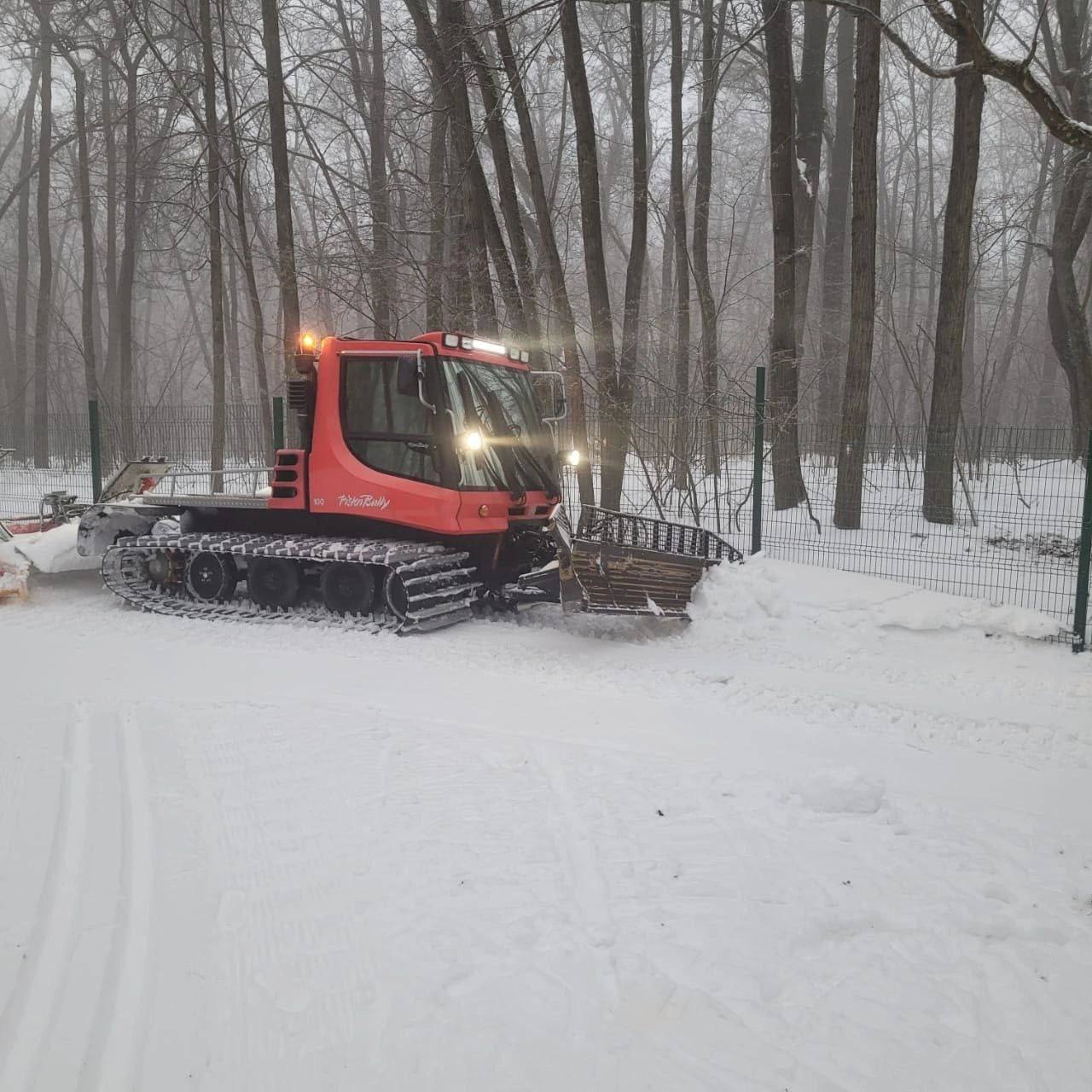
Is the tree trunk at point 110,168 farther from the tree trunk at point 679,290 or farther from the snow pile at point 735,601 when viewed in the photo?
the snow pile at point 735,601

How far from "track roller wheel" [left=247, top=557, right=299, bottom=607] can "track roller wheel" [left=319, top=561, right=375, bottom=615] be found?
352 millimetres

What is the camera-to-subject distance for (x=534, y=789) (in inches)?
152

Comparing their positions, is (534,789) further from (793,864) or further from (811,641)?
(811,641)

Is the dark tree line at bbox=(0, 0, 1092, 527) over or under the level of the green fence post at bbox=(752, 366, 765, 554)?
over

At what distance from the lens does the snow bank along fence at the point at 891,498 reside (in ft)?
25.0

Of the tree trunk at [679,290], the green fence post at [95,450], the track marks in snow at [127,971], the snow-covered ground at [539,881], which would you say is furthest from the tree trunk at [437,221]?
the track marks in snow at [127,971]

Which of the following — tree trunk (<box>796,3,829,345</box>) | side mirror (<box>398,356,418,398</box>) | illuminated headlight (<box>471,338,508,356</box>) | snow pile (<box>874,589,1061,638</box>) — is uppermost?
tree trunk (<box>796,3,829,345</box>)

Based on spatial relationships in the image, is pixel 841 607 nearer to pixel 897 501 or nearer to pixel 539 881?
pixel 897 501

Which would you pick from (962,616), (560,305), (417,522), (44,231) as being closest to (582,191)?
(560,305)

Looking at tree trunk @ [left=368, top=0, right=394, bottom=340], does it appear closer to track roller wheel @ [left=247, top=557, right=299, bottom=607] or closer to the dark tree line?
the dark tree line

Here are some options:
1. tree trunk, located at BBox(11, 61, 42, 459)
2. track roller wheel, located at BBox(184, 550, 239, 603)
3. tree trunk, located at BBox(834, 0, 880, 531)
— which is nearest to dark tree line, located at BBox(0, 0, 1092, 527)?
tree trunk, located at BBox(834, 0, 880, 531)

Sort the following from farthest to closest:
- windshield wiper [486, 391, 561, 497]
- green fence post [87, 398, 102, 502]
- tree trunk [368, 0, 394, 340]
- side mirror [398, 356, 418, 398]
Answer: green fence post [87, 398, 102, 502]
tree trunk [368, 0, 394, 340]
windshield wiper [486, 391, 561, 497]
side mirror [398, 356, 418, 398]

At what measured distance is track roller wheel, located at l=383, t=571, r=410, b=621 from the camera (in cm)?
714

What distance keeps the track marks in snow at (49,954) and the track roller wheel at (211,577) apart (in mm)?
4298
